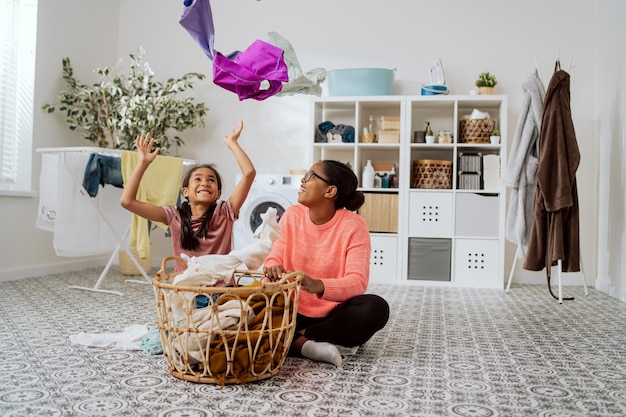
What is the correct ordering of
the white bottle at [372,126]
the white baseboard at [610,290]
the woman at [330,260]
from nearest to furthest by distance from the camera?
1. the woman at [330,260]
2. the white baseboard at [610,290]
3. the white bottle at [372,126]

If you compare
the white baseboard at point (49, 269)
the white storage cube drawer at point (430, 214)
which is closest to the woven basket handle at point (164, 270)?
the white baseboard at point (49, 269)

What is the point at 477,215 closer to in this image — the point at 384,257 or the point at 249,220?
the point at 384,257

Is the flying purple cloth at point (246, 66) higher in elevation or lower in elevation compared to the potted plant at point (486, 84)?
lower

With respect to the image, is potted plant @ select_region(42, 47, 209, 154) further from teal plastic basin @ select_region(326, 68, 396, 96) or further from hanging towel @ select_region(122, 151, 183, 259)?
teal plastic basin @ select_region(326, 68, 396, 96)

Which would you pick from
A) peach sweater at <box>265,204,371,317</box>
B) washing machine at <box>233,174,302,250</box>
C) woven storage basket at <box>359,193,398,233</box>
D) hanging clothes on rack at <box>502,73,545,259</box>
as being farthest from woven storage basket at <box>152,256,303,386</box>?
woven storage basket at <box>359,193,398,233</box>

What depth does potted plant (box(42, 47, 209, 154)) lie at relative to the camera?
4457 millimetres

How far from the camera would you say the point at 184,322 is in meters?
1.70

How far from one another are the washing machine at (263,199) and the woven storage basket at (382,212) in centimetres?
57

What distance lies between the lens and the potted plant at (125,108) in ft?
14.6

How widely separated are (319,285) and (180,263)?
645 millimetres

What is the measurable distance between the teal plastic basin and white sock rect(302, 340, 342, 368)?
2.98 meters

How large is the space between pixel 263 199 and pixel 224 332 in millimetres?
2915

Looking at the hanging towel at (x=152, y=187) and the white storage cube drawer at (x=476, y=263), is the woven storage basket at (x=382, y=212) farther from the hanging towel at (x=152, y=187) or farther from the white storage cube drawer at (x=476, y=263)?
the hanging towel at (x=152, y=187)

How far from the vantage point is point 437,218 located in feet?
14.7
